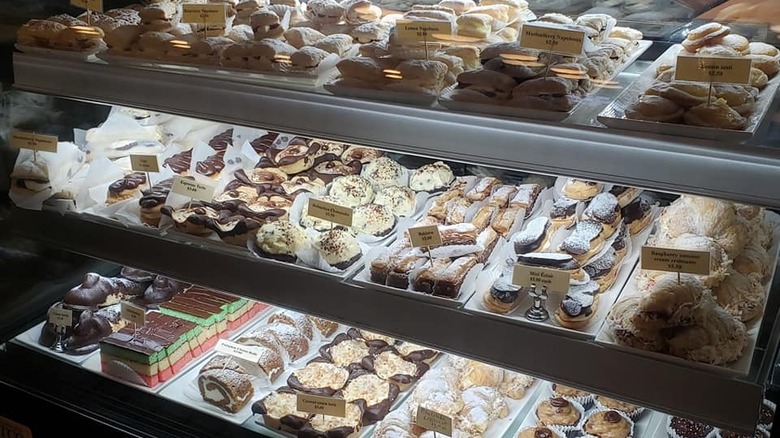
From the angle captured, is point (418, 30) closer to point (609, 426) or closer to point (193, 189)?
point (193, 189)

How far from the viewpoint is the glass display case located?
162cm

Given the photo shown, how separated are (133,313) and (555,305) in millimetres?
1473

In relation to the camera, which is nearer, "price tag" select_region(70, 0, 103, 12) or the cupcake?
the cupcake

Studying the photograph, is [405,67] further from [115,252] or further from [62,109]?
[62,109]

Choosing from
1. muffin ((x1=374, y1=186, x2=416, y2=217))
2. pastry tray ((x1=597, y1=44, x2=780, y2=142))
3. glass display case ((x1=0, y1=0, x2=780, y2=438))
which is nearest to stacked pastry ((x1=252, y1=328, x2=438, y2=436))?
glass display case ((x1=0, y1=0, x2=780, y2=438))

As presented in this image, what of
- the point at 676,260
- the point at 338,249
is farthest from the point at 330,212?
the point at 676,260

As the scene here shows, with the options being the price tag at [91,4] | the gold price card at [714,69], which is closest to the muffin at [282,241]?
the price tag at [91,4]

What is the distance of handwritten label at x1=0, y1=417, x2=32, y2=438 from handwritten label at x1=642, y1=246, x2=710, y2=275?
82.3 inches

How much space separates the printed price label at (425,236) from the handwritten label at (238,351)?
77 centimetres

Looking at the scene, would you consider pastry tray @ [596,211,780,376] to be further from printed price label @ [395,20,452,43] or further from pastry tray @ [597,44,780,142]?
printed price label @ [395,20,452,43]

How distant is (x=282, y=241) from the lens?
2.18 meters

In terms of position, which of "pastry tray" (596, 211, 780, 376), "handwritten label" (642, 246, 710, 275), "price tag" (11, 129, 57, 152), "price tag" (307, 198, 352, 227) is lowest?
"pastry tray" (596, 211, 780, 376)

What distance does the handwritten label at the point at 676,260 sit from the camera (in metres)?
Result: 1.63

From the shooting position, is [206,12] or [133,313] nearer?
[206,12]
